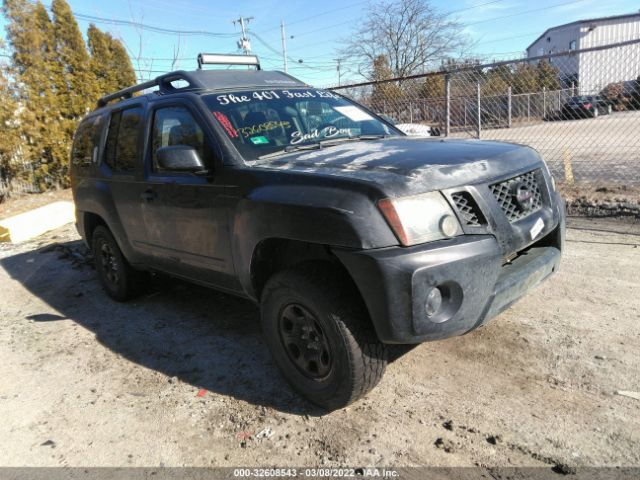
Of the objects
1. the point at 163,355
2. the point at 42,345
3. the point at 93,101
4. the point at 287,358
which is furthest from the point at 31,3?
the point at 287,358

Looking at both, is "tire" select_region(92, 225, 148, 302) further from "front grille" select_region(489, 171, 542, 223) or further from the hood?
"front grille" select_region(489, 171, 542, 223)

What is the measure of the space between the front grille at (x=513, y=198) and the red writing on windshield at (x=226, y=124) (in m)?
1.65

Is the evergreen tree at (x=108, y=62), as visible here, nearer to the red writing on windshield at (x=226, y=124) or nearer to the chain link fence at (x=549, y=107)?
the chain link fence at (x=549, y=107)

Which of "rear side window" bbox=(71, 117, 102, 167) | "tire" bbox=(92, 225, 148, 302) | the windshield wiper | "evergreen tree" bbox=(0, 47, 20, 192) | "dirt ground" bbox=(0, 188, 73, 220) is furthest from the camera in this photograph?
"evergreen tree" bbox=(0, 47, 20, 192)

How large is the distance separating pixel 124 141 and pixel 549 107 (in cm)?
1161

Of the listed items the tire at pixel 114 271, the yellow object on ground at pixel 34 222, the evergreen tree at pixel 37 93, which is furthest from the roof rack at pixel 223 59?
the evergreen tree at pixel 37 93

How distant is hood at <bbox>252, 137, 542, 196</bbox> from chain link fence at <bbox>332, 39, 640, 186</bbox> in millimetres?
5042

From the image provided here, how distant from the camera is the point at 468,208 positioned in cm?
251

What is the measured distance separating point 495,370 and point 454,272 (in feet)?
3.67

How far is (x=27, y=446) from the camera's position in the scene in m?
2.81

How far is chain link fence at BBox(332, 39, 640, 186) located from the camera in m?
9.02

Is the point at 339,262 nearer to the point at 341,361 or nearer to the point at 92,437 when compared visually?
the point at 341,361

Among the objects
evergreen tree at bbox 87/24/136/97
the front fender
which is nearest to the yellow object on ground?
evergreen tree at bbox 87/24/136/97

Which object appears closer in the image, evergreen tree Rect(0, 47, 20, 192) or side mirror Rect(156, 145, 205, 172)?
side mirror Rect(156, 145, 205, 172)
